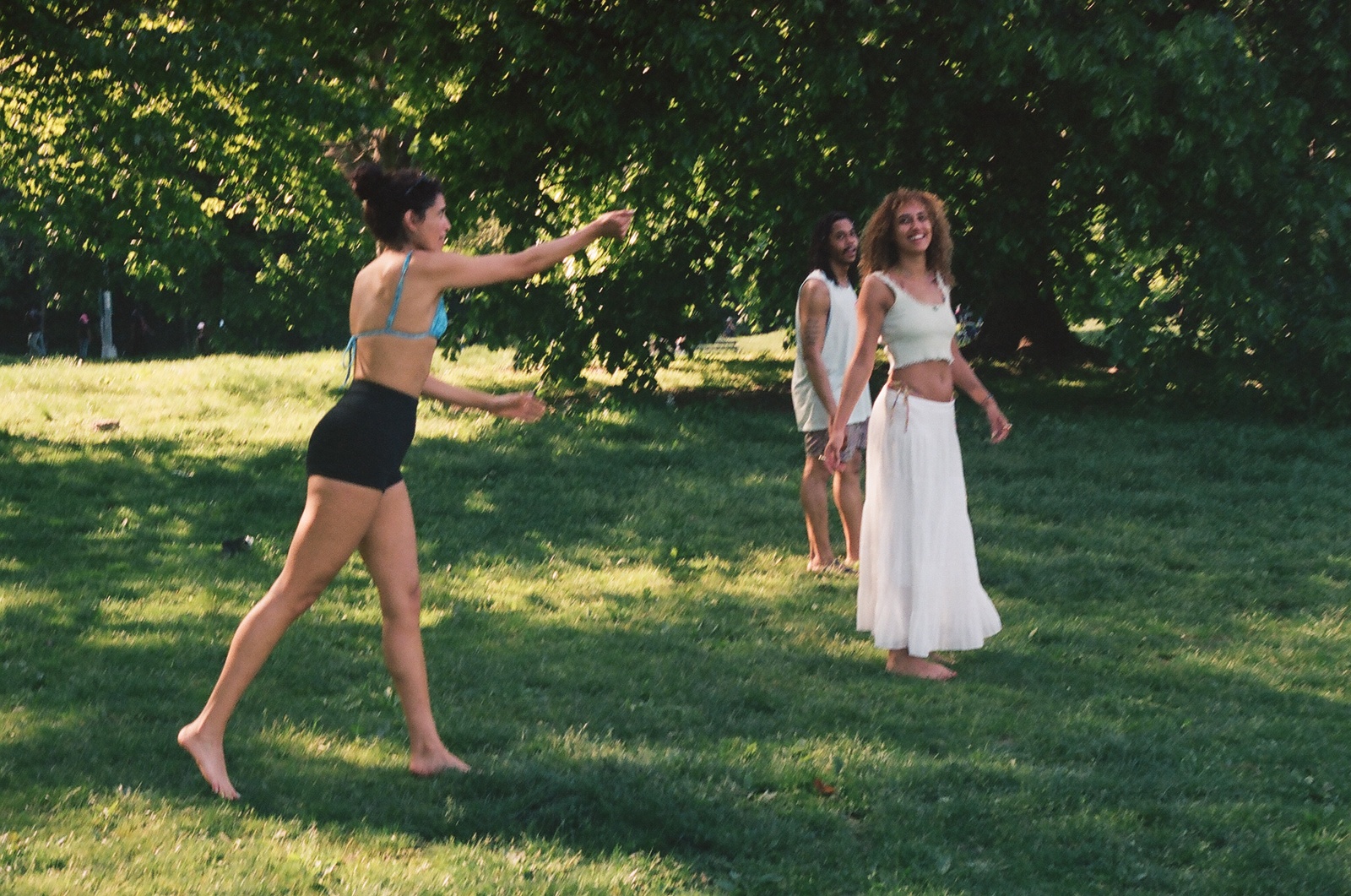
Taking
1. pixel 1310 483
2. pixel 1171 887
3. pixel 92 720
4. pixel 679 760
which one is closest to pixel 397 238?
pixel 679 760

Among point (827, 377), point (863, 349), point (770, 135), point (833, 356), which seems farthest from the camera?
point (770, 135)

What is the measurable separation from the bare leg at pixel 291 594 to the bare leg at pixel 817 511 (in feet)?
15.5

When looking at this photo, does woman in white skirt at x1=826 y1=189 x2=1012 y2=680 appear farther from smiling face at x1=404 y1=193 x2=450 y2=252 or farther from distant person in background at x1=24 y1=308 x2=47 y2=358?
distant person in background at x1=24 y1=308 x2=47 y2=358

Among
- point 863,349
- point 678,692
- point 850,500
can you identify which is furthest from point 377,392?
point 850,500

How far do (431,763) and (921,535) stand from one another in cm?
265

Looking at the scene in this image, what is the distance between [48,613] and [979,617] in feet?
16.9

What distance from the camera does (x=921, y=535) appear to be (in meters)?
6.98

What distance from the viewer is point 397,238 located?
519 cm

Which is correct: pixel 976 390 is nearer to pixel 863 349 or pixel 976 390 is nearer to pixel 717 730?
pixel 863 349

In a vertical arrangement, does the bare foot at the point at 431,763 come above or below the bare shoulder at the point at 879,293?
below

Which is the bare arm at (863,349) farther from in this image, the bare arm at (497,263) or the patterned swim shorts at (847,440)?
the bare arm at (497,263)

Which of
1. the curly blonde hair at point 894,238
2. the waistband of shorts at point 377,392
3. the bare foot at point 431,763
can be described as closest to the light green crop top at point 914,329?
the curly blonde hair at point 894,238

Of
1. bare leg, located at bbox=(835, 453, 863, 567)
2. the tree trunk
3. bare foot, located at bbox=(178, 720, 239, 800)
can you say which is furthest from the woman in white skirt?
the tree trunk

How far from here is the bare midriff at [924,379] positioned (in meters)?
7.04
